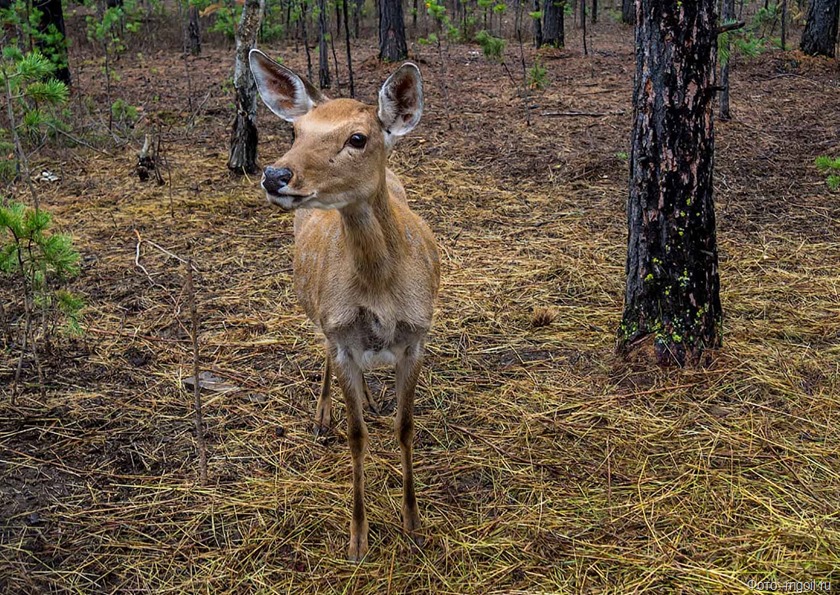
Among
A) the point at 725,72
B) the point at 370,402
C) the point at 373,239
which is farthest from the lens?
the point at 725,72

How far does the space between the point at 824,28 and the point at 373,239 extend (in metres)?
14.3

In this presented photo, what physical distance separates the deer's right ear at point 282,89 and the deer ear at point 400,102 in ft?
1.29

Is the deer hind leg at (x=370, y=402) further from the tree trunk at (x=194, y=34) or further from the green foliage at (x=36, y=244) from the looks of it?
the tree trunk at (x=194, y=34)

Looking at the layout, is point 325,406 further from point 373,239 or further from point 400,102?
point 400,102

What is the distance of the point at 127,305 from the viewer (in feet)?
18.6

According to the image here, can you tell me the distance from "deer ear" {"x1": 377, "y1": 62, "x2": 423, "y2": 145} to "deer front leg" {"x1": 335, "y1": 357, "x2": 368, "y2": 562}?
1.09m

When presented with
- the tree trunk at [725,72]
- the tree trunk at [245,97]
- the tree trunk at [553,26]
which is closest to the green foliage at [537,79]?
the tree trunk at [725,72]

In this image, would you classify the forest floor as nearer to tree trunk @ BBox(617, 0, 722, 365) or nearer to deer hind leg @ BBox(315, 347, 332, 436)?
deer hind leg @ BBox(315, 347, 332, 436)

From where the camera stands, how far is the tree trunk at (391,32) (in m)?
15.4

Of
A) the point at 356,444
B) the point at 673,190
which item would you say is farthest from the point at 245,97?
the point at 356,444

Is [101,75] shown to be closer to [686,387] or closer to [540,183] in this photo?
[540,183]

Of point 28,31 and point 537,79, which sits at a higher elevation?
point 28,31

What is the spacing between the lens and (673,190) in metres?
4.09

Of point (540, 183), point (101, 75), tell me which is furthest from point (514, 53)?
point (540, 183)
